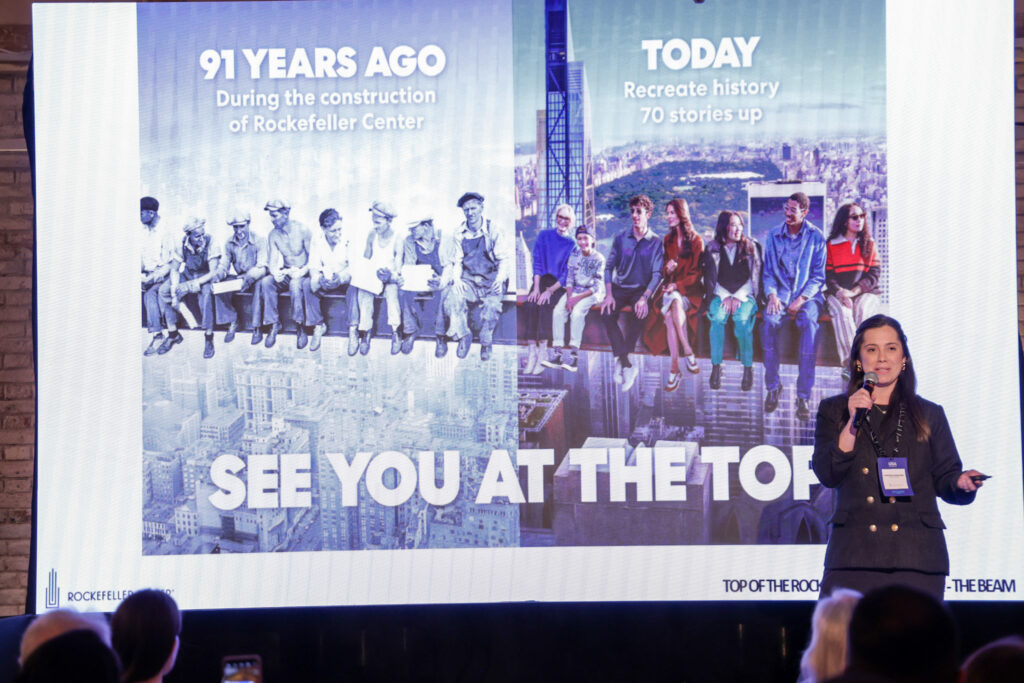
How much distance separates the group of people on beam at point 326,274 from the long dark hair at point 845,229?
1.40 m

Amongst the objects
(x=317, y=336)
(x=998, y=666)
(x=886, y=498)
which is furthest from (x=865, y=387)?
(x=317, y=336)

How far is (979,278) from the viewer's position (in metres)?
4.45

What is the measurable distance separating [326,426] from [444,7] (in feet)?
6.23

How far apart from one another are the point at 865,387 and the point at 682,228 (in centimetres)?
142

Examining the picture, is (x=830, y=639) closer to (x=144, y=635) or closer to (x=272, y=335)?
(x=144, y=635)

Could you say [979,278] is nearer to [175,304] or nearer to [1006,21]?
[1006,21]

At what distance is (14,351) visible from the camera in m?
5.50

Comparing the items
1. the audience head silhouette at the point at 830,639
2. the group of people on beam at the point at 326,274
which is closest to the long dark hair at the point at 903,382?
the audience head silhouette at the point at 830,639

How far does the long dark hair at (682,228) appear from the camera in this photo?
4.55 meters

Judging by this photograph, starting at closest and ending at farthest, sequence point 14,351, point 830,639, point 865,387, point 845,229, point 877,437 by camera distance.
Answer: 1. point 830,639
2. point 865,387
3. point 877,437
4. point 845,229
5. point 14,351

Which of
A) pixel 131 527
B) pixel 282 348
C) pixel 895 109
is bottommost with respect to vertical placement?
pixel 131 527

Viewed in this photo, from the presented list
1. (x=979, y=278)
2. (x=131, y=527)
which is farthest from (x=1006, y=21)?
(x=131, y=527)

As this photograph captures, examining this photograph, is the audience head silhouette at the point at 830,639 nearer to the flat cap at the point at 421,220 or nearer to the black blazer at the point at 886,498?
the black blazer at the point at 886,498

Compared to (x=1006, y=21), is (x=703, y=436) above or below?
below
